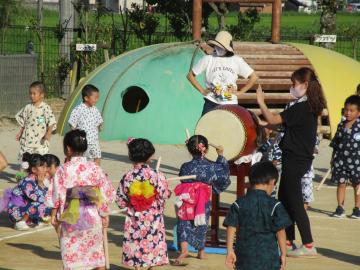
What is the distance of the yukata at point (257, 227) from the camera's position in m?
7.36

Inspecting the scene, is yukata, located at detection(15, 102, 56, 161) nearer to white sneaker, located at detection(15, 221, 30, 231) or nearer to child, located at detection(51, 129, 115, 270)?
white sneaker, located at detection(15, 221, 30, 231)

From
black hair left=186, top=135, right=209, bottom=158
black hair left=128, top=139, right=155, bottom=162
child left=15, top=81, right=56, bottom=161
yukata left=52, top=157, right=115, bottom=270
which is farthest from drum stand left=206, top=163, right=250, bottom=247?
child left=15, top=81, right=56, bottom=161

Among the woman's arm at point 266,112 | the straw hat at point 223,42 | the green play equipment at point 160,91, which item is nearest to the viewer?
the woman's arm at point 266,112

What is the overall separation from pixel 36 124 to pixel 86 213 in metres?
6.08

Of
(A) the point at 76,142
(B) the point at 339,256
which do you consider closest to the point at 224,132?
(B) the point at 339,256

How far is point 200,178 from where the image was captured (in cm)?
984

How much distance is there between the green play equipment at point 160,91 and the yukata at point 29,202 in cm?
664

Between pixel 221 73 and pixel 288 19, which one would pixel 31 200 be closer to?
pixel 221 73

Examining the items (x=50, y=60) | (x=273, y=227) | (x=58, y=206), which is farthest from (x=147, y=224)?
(x=50, y=60)

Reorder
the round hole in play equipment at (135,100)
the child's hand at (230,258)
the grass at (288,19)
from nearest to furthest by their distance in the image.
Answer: the child's hand at (230,258)
the round hole in play equipment at (135,100)
the grass at (288,19)

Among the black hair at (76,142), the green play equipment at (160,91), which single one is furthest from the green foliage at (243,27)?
the black hair at (76,142)

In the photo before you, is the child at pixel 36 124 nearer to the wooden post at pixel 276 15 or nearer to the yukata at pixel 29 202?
the yukata at pixel 29 202

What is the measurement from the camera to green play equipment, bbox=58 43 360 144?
18.4 meters

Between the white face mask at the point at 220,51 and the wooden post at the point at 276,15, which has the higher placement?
the wooden post at the point at 276,15
